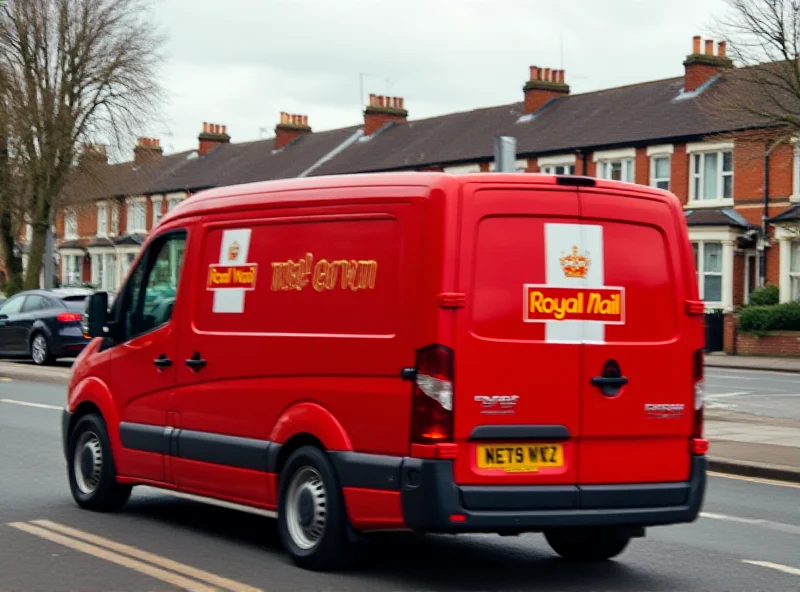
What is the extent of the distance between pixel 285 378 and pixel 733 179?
37.1 m

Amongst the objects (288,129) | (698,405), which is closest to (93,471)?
(698,405)

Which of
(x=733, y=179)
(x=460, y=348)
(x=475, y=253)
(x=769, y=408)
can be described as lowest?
(x=769, y=408)

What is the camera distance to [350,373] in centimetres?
738

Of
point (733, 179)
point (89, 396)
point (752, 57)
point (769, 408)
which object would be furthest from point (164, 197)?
point (89, 396)

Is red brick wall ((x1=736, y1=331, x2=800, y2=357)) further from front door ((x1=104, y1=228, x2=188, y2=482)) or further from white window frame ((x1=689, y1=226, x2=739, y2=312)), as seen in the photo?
A: front door ((x1=104, y1=228, x2=188, y2=482))

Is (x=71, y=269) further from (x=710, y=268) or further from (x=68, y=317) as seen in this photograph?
(x=68, y=317)

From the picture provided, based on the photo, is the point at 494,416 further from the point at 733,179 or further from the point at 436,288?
the point at 733,179

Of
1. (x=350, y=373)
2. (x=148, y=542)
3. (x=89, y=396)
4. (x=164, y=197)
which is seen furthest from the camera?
(x=164, y=197)

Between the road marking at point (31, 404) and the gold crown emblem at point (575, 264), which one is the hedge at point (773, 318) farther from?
the gold crown emblem at point (575, 264)

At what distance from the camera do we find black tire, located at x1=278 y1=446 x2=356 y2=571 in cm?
738

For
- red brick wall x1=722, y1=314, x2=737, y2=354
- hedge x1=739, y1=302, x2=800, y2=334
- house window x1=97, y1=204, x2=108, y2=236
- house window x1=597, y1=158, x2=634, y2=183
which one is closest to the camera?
hedge x1=739, y1=302, x2=800, y2=334

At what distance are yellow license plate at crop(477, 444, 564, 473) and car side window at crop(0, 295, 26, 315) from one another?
72.3ft

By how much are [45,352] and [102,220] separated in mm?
54716

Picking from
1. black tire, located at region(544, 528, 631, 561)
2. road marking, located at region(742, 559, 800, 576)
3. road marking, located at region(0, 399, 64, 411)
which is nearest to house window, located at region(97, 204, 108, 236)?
road marking, located at region(0, 399, 64, 411)
